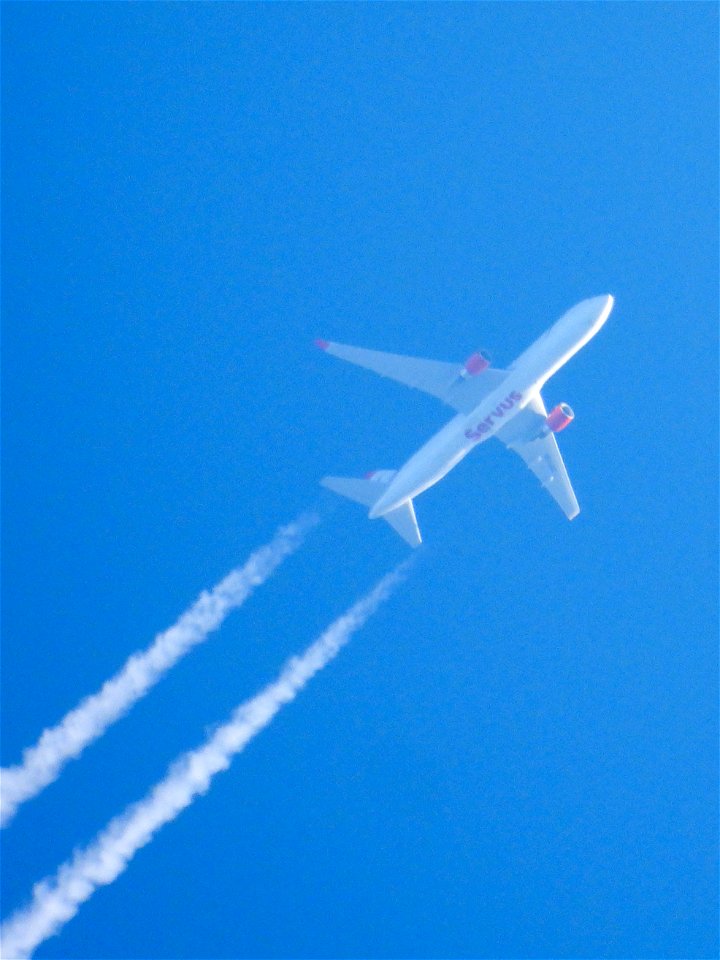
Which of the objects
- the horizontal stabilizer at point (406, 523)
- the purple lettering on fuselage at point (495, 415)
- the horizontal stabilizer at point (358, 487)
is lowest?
the purple lettering on fuselage at point (495, 415)

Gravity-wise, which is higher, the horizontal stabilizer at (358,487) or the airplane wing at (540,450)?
the horizontal stabilizer at (358,487)

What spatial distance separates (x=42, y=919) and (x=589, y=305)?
30812mm

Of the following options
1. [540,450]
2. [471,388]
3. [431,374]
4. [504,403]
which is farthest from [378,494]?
[540,450]

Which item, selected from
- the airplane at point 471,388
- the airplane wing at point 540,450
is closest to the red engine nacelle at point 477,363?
the airplane at point 471,388

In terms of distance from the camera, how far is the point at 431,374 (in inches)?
1526

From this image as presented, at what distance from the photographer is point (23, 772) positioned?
3750 centimetres

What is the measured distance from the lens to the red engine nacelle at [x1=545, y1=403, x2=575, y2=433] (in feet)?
132

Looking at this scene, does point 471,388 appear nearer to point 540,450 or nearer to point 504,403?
point 504,403

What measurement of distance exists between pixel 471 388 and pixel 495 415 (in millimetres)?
1439

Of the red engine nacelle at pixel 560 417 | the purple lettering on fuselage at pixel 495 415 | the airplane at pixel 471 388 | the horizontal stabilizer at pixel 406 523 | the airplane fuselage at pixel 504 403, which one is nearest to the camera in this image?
the airplane fuselage at pixel 504 403

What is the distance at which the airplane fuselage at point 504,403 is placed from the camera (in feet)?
122

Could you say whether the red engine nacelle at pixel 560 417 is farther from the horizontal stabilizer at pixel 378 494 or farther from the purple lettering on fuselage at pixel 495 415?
the horizontal stabilizer at pixel 378 494

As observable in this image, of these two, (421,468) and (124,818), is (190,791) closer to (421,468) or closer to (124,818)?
(124,818)

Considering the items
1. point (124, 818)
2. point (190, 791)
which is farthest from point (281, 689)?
point (124, 818)
